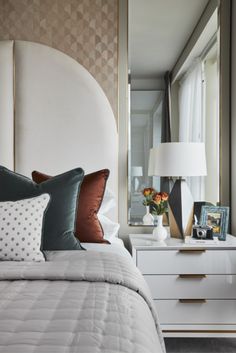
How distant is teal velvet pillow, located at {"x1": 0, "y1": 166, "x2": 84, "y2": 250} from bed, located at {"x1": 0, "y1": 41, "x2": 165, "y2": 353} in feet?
0.30

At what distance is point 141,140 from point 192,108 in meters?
0.46

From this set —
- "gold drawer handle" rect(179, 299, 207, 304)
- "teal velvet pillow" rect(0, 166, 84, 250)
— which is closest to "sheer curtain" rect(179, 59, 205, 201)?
"gold drawer handle" rect(179, 299, 207, 304)

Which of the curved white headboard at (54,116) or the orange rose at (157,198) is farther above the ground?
the curved white headboard at (54,116)

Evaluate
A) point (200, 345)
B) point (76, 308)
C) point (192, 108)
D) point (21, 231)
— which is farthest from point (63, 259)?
point (192, 108)

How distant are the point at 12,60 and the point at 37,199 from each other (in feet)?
4.44

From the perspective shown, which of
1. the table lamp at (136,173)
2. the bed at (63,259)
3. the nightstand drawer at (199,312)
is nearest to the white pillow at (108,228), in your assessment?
the bed at (63,259)

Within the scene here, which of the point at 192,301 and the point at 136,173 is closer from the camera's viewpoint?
the point at 192,301

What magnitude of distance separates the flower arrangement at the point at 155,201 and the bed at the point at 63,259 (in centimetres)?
25

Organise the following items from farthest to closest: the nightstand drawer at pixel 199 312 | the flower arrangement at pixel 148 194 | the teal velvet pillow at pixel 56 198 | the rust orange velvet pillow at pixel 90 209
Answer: the flower arrangement at pixel 148 194, the nightstand drawer at pixel 199 312, the rust orange velvet pillow at pixel 90 209, the teal velvet pillow at pixel 56 198

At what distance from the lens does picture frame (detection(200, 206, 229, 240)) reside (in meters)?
2.89

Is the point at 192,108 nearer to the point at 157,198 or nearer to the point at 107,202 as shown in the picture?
the point at 157,198

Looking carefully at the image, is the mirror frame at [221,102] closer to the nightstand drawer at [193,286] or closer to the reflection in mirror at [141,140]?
the reflection in mirror at [141,140]

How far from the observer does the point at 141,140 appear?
3.19 m

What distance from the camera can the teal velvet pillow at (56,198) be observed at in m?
2.31
